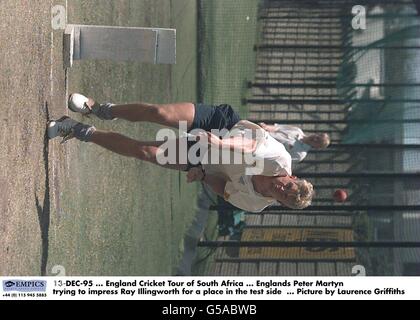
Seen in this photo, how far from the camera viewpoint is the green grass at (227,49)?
9531 mm

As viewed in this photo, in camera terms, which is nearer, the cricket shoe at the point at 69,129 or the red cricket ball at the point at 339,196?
the cricket shoe at the point at 69,129

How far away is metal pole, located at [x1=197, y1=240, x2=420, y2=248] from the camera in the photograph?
736cm

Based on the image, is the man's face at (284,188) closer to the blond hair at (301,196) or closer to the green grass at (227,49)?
the blond hair at (301,196)

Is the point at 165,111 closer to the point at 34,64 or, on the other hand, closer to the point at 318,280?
the point at 34,64

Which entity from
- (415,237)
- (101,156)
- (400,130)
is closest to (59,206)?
(101,156)

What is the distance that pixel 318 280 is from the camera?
6.12 metres

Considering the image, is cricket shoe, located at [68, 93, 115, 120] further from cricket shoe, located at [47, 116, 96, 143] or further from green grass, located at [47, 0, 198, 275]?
green grass, located at [47, 0, 198, 275]

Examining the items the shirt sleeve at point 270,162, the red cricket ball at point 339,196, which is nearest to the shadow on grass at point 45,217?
the shirt sleeve at point 270,162

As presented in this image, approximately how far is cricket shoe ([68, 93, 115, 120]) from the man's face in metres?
1.23

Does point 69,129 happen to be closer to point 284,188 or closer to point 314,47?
point 284,188

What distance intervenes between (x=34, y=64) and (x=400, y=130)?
487cm

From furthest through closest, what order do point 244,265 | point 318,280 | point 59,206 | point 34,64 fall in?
point 244,265, point 318,280, point 59,206, point 34,64

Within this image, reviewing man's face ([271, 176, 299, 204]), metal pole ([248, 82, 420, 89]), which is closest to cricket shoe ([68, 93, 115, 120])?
man's face ([271, 176, 299, 204])

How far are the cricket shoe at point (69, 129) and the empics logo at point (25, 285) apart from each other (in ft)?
3.07
